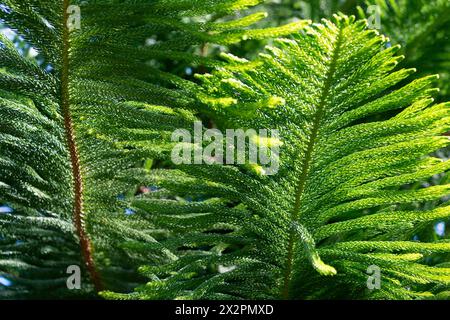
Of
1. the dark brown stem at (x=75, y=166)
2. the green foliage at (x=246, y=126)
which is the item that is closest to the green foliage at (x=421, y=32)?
the green foliage at (x=246, y=126)

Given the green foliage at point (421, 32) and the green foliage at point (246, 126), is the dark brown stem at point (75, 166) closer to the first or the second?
the green foliage at point (246, 126)

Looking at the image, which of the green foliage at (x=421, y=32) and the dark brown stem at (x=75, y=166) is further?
the green foliage at (x=421, y=32)

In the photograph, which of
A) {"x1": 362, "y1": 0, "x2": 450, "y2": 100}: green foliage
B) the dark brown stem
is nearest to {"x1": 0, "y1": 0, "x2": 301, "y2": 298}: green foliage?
the dark brown stem

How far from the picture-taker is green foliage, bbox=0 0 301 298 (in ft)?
1.97

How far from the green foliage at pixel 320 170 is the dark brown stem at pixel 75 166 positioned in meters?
0.09

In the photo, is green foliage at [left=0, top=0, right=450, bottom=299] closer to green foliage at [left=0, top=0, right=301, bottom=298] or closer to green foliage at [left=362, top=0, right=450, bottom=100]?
green foliage at [left=0, top=0, right=301, bottom=298]

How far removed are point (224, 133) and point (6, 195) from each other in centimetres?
27

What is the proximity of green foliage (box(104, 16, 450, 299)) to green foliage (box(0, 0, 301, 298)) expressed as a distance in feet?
0.13

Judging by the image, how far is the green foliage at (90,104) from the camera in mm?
599

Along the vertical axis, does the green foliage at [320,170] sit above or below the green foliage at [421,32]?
below

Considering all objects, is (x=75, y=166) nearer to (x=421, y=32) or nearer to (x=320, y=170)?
(x=320, y=170)

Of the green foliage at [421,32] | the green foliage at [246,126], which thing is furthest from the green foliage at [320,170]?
the green foliage at [421,32]

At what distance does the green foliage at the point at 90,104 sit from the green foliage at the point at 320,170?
1.6 inches
